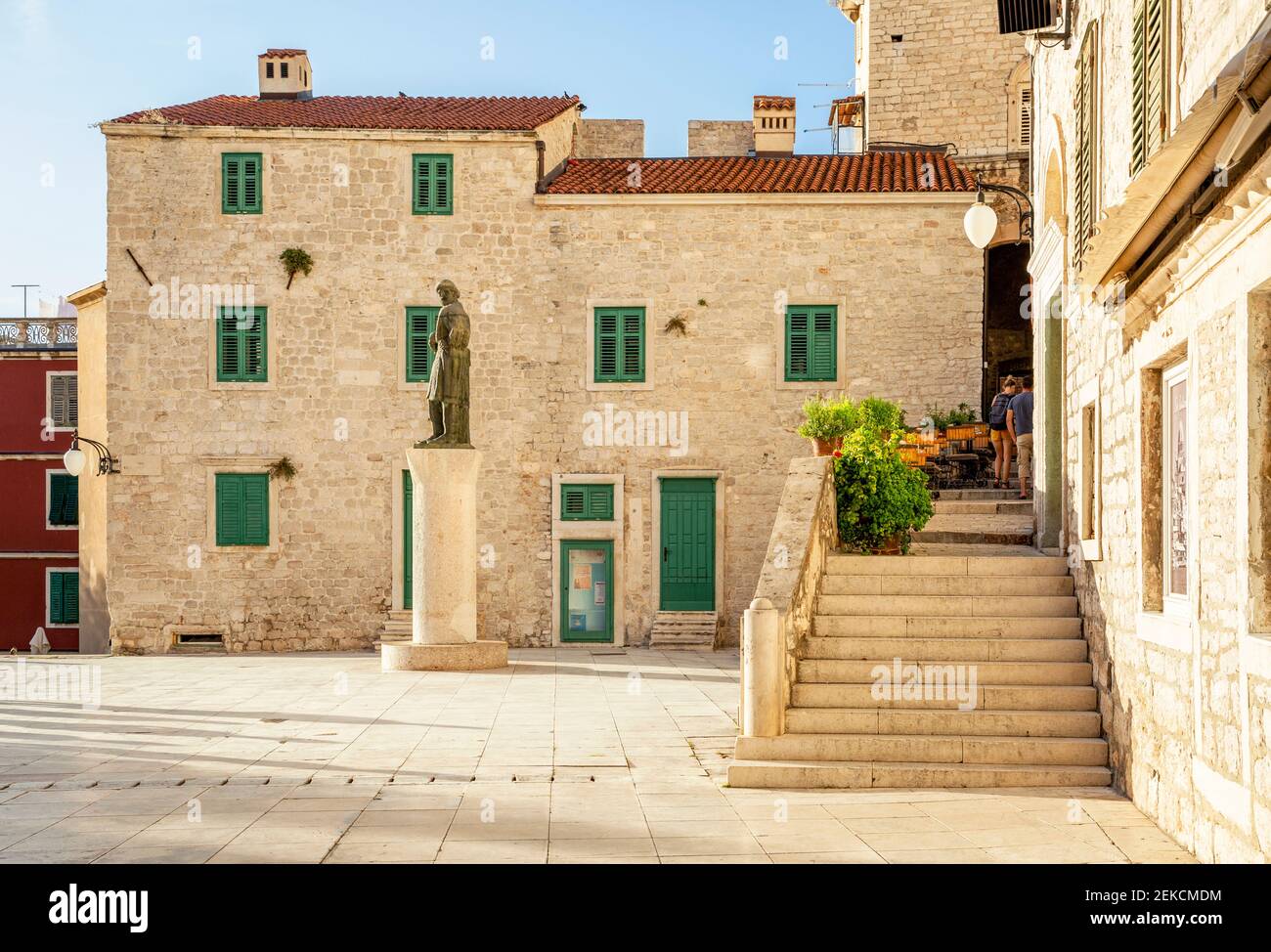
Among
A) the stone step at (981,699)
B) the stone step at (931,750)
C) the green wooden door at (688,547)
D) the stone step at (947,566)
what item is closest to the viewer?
the stone step at (931,750)

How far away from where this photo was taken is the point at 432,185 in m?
20.8

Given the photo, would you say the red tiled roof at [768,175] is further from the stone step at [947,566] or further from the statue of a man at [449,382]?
the stone step at [947,566]

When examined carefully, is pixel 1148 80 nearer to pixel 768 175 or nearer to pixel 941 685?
pixel 941 685

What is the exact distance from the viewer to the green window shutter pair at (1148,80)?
6.79 m

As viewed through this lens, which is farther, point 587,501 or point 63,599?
point 63,599

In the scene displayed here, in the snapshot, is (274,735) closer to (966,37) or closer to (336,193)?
(336,193)

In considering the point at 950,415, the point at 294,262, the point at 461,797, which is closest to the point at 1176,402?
the point at 461,797

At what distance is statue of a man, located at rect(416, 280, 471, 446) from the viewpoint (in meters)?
15.9

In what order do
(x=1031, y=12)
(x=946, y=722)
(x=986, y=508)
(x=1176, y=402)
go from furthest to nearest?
1. (x=986, y=508)
2. (x=1031, y=12)
3. (x=946, y=722)
4. (x=1176, y=402)

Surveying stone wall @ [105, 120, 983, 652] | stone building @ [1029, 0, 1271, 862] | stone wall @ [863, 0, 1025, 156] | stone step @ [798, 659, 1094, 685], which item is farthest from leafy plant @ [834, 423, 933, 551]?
stone wall @ [863, 0, 1025, 156]

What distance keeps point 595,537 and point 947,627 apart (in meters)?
10.9

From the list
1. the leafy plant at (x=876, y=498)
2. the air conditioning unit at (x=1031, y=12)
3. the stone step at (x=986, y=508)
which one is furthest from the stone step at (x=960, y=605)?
the air conditioning unit at (x=1031, y=12)

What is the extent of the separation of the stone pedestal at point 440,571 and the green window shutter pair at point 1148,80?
9.87 m

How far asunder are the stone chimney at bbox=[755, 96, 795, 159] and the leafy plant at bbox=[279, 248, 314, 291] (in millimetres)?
8764
